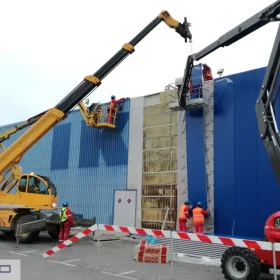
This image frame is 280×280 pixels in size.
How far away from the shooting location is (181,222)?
622 inches

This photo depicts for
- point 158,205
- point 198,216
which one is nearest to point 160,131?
point 158,205

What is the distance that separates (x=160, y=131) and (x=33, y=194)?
7.19 m

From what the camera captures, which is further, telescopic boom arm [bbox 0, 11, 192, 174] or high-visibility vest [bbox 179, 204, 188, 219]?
high-visibility vest [bbox 179, 204, 188, 219]

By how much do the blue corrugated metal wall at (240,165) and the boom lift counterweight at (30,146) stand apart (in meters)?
5.11

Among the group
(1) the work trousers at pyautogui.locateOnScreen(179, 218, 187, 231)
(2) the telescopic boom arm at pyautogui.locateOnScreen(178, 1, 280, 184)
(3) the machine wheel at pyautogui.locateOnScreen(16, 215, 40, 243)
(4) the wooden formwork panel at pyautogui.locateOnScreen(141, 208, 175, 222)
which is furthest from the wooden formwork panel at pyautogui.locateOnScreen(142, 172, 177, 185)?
(2) the telescopic boom arm at pyautogui.locateOnScreen(178, 1, 280, 184)

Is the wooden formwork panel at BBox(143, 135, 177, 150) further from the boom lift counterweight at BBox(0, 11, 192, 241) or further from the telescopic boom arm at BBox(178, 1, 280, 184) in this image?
the telescopic boom arm at BBox(178, 1, 280, 184)

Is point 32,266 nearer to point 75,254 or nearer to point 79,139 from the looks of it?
point 75,254

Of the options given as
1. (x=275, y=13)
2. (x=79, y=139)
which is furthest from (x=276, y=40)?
(x=79, y=139)

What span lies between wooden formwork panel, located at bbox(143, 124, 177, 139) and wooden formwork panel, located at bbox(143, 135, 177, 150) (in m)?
0.21

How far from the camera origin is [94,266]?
9.88 metres

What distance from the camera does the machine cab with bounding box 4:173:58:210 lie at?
51.9 feet

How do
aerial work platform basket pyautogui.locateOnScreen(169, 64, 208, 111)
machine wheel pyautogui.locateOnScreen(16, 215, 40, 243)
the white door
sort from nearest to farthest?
machine wheel pyautogui.locateOnScreen(16, 215, 40, 243) < aerial work platform basket pyautogui.locateOnScreen(169, 64, 208, 111) < the white door

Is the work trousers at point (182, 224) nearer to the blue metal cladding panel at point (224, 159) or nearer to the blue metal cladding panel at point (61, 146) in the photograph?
the blue metal cladding panel at point (224, 159)

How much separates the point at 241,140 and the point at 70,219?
819 cm
